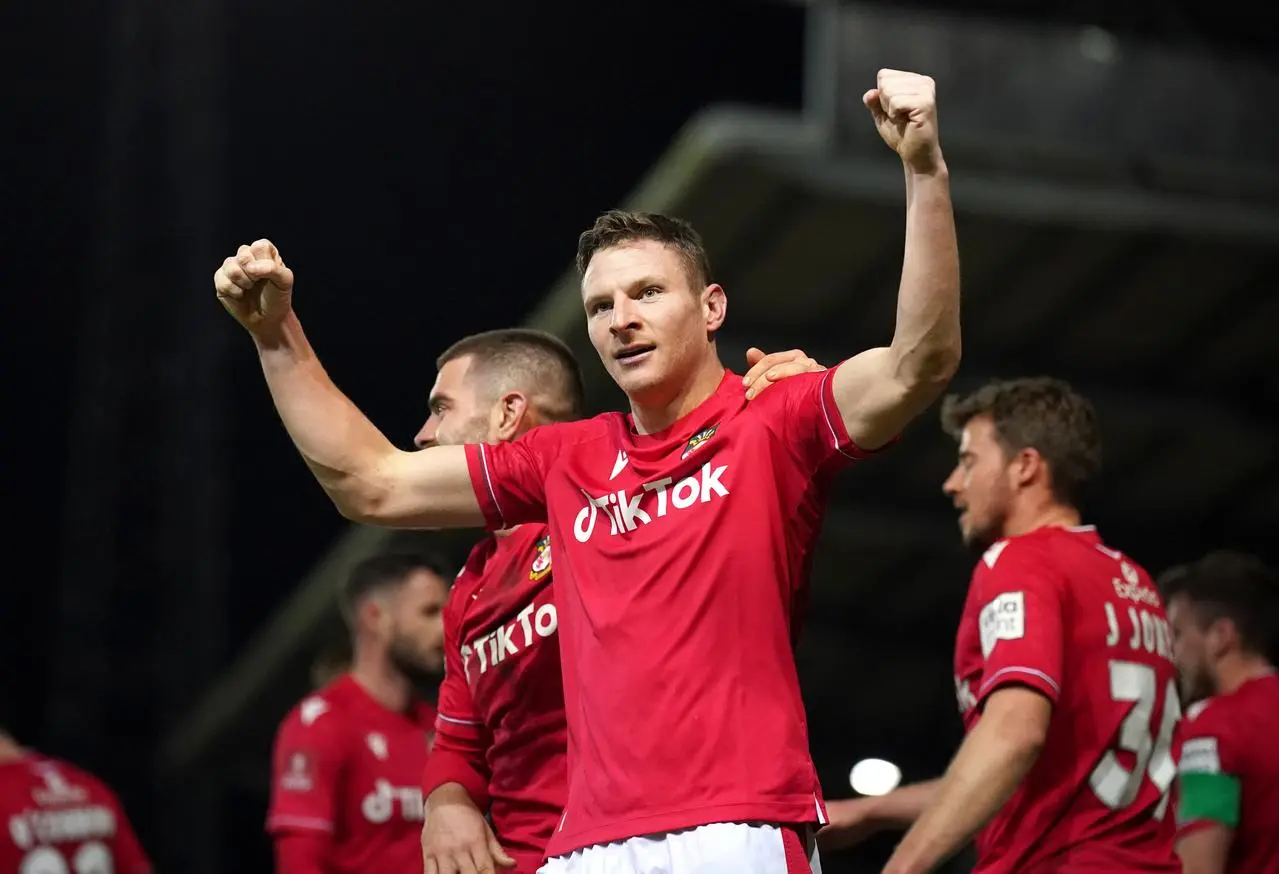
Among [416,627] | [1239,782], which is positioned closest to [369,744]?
[416,627]

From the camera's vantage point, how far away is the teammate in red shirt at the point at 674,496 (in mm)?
3496

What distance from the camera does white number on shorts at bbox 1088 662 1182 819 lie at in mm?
4766

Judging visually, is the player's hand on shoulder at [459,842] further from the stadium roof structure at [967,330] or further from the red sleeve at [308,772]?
the stadium roof structure at [967,330]

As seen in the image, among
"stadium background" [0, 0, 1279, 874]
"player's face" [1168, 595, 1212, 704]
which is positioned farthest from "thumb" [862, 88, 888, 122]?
"stadium background" [0, 0, 1279, 874]

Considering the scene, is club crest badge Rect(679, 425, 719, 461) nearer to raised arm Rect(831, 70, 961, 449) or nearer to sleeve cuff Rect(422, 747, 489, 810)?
raised arm Rect(831, 70, 961, 449)

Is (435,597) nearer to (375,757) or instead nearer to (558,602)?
(375,757)

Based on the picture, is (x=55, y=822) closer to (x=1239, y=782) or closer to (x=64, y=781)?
(x=64, y=781)

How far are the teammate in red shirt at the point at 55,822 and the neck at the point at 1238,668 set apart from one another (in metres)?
4.64

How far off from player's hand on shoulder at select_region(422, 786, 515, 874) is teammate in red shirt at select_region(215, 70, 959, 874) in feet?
1.83

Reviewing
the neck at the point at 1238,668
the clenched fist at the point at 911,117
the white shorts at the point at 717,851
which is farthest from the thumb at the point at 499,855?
the neck at the point at 1238,668

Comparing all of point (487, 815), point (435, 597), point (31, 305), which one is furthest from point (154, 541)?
point (487, 815)

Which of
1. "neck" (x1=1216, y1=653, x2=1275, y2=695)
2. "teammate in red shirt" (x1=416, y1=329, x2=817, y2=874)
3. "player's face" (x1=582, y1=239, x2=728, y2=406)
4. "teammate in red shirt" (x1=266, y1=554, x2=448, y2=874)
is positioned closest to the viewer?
"player's face" (x1=582, y1=239, x2=728, y2=406)

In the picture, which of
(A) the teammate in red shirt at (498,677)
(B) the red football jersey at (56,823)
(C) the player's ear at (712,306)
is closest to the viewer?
(C) the player's ear at (712,306)

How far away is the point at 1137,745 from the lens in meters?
4.82
